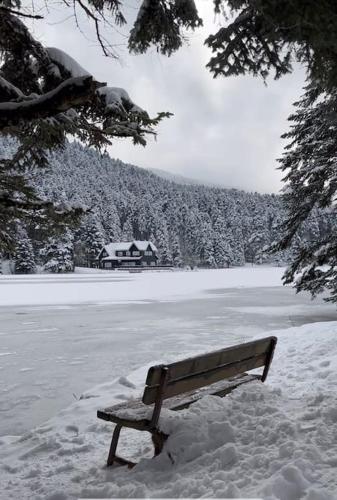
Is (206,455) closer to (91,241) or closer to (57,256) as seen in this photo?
(57,256)

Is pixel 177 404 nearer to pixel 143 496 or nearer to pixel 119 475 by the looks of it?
pixel 119 475

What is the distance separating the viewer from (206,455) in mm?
3668

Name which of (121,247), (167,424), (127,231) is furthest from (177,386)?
(127,231)

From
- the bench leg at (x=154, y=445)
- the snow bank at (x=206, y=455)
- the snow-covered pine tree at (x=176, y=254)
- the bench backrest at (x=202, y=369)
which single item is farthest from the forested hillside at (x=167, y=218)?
the bench leg at (x=154, y=445)

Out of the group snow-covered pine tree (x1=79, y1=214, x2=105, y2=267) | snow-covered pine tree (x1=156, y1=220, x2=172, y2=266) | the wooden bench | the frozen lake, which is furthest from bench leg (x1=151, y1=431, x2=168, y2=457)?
snow-covered pine tree (x1=156, y1=220, x2=172, y2=266)

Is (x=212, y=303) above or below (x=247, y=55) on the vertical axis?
below

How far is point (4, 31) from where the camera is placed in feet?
17.6

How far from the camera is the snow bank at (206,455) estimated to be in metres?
3.17

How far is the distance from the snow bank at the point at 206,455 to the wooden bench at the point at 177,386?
0.50 feet

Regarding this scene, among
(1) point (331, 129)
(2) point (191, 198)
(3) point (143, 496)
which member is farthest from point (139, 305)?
(2) point (191, 198)

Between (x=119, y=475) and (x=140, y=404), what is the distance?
0.67 metres

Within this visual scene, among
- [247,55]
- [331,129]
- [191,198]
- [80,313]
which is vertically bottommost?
[80,313]

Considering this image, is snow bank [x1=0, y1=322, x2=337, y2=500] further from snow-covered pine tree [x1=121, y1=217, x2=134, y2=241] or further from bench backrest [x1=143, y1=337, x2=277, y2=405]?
snow-covered pine tree [x1=121, y1=217, x2=134, y2=241]

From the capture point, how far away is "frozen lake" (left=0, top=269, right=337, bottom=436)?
7938 mm
